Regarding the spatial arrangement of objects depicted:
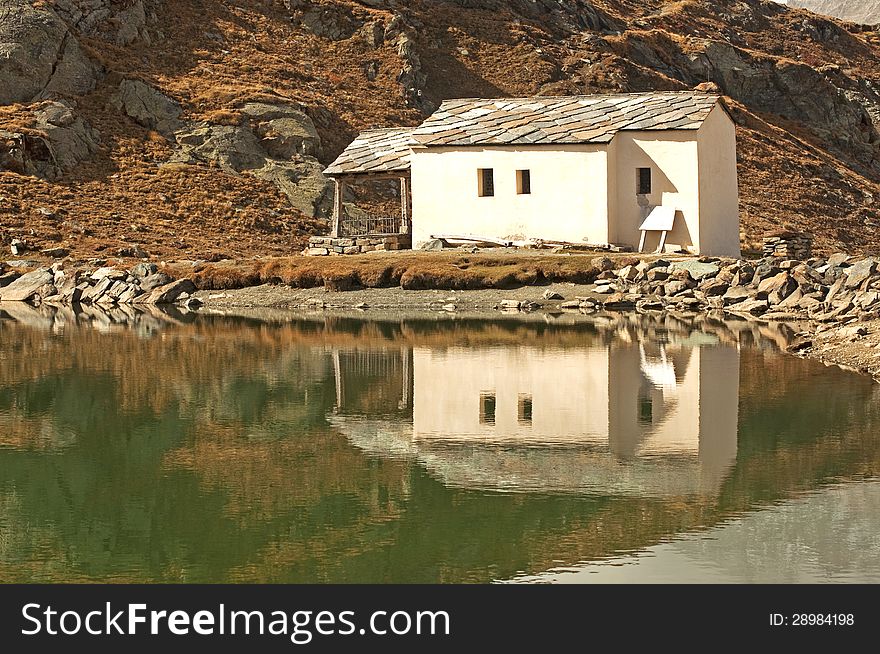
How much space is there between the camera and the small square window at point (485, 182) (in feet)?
160

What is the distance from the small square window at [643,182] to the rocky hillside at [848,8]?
5787 inches

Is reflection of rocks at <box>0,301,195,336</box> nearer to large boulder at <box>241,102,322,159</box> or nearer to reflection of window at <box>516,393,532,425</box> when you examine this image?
reflection of window at <box>516,393,532,425</box>

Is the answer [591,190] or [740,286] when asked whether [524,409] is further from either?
[591,190]

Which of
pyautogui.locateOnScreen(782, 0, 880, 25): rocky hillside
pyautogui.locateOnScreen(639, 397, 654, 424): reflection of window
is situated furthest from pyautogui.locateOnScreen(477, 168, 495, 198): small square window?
pyautogui.locateOnScreen(782, 0, 880, 25): rocky hillside

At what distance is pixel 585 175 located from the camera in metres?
47.2

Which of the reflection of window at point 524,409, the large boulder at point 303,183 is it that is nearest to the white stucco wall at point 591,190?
the large boulder at point 303,183

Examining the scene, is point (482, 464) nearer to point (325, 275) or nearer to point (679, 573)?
point (679, 573)

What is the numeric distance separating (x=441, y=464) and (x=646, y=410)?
5186 millimetres

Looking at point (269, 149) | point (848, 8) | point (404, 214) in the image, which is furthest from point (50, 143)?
point (848, 8)

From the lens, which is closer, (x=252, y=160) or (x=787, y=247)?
Result: (x=787, y=247)

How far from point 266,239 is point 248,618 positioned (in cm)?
4980

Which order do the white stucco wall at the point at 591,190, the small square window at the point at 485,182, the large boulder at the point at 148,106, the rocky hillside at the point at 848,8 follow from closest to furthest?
1. the white stucco wall at the point at 591,190
2. the small square window at the point at 485,182
3. the large boulder at the point at 148,106
4. the rocky hillside at the point at 848,8

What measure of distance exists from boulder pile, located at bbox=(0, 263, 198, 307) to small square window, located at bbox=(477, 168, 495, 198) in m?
10.7

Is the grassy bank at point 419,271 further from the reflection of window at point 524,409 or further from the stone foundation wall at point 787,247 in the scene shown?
the reflection of window at point 524,409
